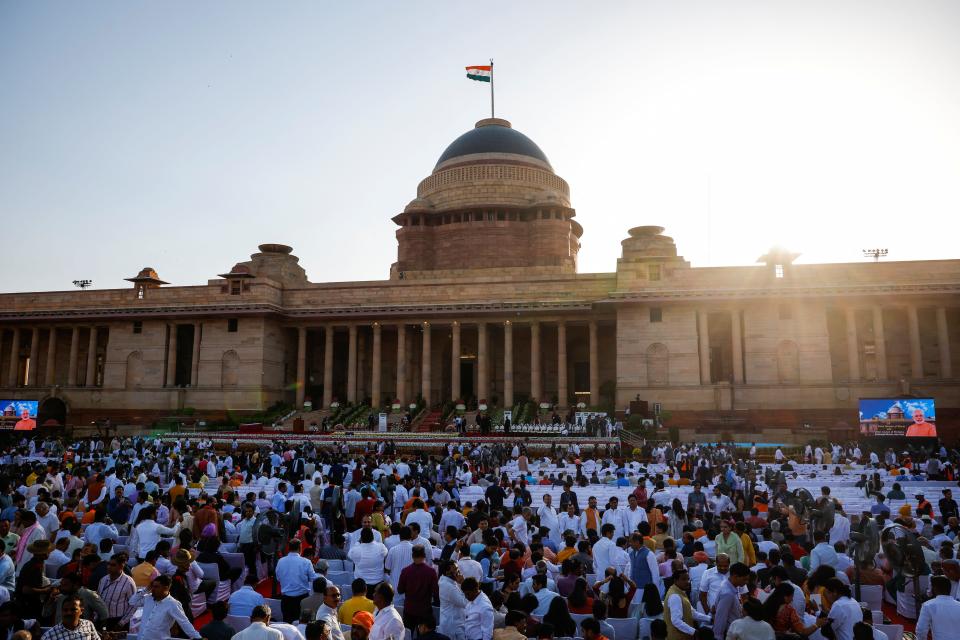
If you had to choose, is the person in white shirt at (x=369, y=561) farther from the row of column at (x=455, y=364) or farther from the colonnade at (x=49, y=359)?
the colonnade at (x=49, y=359)

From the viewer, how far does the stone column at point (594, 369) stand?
43.0 meters

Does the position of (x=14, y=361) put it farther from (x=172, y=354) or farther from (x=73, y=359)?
(x=172, y=354)

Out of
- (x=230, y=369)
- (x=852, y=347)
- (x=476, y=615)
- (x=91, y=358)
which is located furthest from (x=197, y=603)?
(x=91, y=358)

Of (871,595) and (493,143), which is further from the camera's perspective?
(493,143)

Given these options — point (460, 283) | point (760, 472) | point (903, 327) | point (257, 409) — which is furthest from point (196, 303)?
point (903, 327)

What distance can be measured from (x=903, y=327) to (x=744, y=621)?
1616 inches

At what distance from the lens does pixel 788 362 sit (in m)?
40.2

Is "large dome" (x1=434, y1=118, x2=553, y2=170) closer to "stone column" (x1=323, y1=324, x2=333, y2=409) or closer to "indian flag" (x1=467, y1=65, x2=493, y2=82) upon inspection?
"indian flag" (x1=467, y1=65, x2=493, y2=82)

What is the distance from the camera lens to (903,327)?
41.1 metres

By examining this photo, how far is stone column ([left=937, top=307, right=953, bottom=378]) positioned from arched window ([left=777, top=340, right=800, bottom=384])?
750cm

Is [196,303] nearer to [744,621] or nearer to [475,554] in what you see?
[475,554]

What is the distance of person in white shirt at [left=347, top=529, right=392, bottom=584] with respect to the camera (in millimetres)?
9906

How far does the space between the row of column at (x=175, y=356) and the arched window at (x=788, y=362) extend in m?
37.1

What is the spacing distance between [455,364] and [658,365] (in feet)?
42.6
